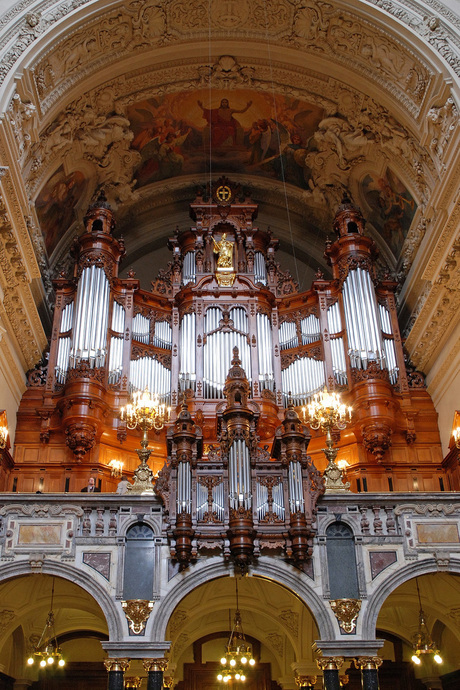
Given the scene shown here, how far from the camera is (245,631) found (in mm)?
17000

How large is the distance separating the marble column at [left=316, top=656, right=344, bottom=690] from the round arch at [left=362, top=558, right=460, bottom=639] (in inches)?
23.8

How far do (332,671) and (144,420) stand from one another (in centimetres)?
584

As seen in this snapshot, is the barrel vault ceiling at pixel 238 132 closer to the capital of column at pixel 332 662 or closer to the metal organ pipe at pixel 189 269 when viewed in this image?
the metal organ pipe at pixel 189 269

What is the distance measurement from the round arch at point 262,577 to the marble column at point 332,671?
343 millimetres

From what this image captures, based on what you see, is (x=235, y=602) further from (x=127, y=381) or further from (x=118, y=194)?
(x=118, y=194)

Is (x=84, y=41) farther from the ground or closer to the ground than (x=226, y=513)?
farther from the ground

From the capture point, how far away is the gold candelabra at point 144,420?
538 inches

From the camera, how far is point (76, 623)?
1603cm

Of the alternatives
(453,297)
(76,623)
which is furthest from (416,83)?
(76,623)

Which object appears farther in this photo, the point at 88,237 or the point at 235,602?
the point at 88,237

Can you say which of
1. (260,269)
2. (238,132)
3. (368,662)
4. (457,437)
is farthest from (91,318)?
(368,662)

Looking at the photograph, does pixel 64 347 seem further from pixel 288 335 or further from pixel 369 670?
pixel 369 670

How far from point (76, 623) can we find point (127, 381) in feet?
19.0

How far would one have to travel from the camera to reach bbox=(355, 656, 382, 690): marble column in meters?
12.1
